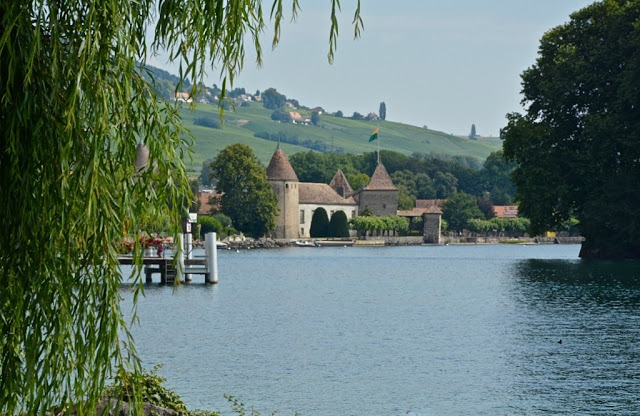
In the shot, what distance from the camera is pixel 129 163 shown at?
7.70 m

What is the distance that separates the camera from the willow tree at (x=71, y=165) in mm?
7258

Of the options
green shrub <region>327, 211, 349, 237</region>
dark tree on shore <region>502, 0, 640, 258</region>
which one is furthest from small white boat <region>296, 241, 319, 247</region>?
dark tree on shore <region>502, 0, 640, 258</region>

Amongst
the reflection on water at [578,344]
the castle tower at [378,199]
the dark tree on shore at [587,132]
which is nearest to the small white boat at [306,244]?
the castle tower at [378,199]

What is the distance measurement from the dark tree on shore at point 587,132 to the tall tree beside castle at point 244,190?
4704 cm

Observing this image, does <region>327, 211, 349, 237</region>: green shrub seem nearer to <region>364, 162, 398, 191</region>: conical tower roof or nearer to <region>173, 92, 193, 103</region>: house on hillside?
<region>364, 162, 398, 191</region>: conical tower roof

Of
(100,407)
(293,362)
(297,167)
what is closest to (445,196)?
(297,167)

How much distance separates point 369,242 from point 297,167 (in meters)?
36.4

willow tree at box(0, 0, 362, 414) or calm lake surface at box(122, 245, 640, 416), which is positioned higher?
willow tree at box(0, 0, 362, 414)

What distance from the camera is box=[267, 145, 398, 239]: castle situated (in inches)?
4931

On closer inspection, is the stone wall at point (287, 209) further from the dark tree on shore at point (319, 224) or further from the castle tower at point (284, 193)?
the dark tree on shore at point (319, 224)

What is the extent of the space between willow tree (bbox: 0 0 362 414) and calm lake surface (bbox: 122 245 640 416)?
9710 mm

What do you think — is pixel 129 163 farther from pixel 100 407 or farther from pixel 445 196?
pixel 445 196

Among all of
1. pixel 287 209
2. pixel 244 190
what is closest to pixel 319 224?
pixel 287 209

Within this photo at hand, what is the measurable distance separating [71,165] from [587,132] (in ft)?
166
